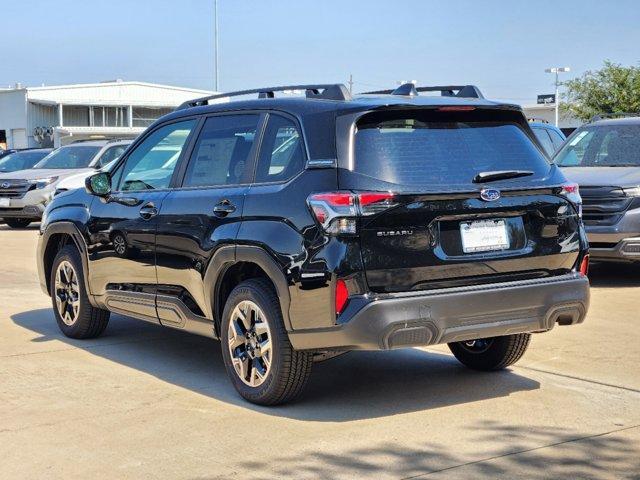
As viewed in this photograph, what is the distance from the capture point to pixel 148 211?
7043mm

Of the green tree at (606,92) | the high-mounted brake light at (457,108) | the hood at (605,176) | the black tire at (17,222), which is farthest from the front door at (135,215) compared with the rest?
the green tree at (606,92)

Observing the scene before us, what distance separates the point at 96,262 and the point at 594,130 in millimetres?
7494

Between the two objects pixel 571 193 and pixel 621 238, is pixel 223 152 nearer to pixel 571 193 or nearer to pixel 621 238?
pixel 571 193

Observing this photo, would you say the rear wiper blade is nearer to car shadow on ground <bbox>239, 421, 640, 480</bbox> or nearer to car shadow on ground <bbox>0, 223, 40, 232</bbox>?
car shadow on ground <bbox>239, 421, 640, 480</bbox>

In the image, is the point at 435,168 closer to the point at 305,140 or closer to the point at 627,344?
the point at 305,140

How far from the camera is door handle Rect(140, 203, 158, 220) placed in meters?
Answer: 6.99

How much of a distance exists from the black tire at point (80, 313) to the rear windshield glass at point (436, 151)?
3234 mm

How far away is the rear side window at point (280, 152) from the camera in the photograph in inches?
232

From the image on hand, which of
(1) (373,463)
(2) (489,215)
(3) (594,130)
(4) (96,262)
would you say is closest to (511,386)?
(2) (489,215)

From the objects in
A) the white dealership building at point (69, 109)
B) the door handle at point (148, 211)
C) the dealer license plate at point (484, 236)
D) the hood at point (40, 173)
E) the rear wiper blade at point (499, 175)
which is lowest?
the dealer license plate at point (484, 236)

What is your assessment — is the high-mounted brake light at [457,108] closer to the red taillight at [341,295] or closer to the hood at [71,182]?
the red taillight at [341,295]

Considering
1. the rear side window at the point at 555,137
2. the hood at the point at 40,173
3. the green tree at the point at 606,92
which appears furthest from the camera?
the green tree at the point at 606,92

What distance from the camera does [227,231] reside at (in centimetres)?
619

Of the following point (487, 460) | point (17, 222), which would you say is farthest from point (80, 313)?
point (17, 222)
